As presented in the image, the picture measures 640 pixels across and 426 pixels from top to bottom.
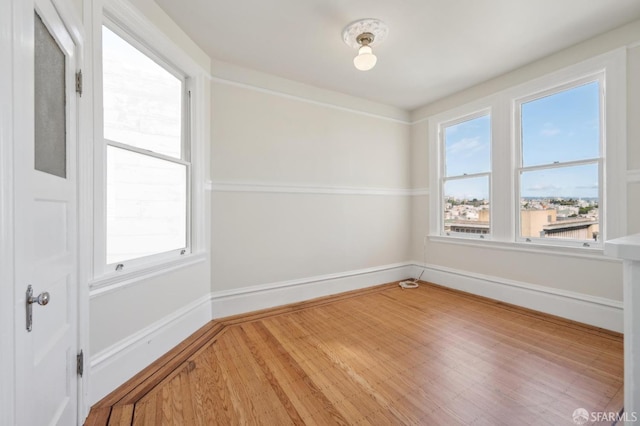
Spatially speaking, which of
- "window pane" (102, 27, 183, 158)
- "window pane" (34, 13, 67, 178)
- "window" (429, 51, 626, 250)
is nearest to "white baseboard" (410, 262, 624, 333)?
"window" (429, 51, 626, 250)

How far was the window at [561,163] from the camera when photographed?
2.48 metres

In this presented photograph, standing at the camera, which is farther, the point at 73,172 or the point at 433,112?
the point at 433,112

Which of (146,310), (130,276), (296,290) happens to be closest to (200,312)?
(146,310)

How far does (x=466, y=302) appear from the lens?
309 centimetres

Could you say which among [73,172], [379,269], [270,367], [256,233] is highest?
[73,172]

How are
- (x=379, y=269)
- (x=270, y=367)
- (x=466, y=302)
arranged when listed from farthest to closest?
(x=379, y=269), (x=466, y=302), (x=270, y=367)

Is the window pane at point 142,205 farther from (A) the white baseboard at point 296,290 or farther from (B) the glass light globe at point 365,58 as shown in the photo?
(B) the glass light globe at point 365,58

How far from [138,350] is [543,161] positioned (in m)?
4.10

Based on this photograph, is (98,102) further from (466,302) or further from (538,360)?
(466,302)

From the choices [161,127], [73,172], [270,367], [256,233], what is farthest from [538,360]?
[161,127]

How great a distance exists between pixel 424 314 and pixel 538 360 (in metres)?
0.99

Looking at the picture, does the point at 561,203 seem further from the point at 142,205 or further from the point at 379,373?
the point at 142,205

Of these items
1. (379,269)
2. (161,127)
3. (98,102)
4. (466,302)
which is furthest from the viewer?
(379,269)

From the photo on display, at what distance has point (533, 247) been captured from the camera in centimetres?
283
